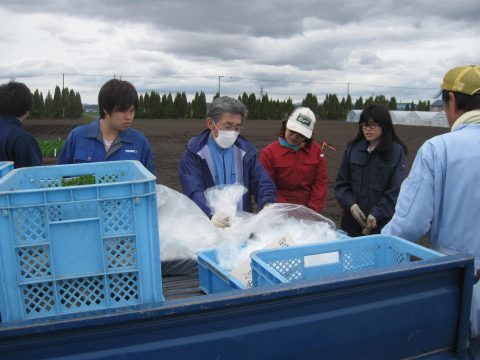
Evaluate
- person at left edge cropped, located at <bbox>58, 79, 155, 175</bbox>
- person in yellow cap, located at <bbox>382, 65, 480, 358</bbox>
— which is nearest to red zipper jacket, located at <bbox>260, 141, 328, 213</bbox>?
person at left edge cropped, located at <bbox>58, 79, 155, 175</bbox>

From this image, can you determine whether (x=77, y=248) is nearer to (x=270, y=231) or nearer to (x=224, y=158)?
(x=270, y=231)

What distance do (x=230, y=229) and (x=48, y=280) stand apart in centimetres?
112

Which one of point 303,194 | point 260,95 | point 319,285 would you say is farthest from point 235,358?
point 260,95

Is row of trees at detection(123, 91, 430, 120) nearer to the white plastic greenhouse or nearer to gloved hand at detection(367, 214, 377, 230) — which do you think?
the white plastic greenhouse

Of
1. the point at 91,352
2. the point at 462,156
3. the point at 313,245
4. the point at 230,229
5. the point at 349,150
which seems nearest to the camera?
the point at 91,352

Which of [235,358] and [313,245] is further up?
[313,245]

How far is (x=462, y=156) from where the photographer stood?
1934 mm

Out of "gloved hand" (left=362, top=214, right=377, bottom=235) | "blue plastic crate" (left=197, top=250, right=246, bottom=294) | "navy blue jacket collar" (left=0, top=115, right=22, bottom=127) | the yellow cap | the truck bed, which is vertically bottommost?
"gloved hand" (left=362, top=214, right=377, bottom=235)

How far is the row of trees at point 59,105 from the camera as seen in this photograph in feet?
133

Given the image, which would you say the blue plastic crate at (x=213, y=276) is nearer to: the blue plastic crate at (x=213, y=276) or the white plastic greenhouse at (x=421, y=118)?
the blue plastic crate at (x=213, y=276)

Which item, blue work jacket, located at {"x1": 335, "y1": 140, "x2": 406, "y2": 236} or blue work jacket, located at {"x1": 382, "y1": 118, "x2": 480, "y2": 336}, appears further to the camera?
blue work jacket, located at {"x1": 335, "y1": 140, "x2": 406, "y2": 236}

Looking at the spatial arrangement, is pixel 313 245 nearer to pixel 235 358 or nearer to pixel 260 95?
pixel 235 358

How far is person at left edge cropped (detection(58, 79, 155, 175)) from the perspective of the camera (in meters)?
2.76

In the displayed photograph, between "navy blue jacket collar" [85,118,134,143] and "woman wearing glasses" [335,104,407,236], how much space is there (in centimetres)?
183
